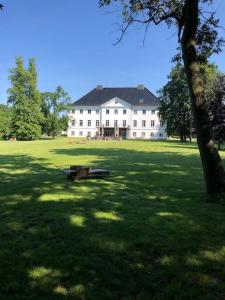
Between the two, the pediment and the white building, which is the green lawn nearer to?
the white building

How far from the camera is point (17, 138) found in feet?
235

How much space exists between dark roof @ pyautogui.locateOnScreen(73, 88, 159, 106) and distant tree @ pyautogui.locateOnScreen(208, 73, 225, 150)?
210 ft

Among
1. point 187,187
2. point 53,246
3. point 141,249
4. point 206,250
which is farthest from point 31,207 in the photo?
point 187,187

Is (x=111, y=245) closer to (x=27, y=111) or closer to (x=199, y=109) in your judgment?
(x=199, y=109)

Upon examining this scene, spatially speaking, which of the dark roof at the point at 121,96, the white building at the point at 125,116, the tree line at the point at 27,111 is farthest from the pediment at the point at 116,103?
the tree line at the point at 27,111

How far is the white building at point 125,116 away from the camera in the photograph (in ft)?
332

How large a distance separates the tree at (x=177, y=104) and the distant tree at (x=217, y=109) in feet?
104

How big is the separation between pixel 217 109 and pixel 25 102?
47.2m

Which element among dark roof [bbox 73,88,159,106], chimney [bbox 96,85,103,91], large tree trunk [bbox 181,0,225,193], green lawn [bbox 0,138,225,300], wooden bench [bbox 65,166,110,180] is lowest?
green lawn [bbox 0,138,225,300]

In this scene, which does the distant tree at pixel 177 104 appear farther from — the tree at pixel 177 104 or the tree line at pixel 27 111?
the tree line at pixel 27 111

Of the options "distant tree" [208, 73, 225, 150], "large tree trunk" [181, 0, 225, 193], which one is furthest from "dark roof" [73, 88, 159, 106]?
"large tree trunk" [181, 0, 225, 193]

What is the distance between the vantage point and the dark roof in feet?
335

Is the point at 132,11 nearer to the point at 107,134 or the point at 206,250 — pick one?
the point at 206,250

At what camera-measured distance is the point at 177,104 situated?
230ft
